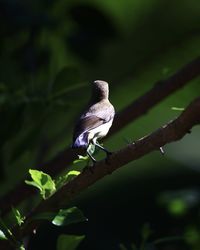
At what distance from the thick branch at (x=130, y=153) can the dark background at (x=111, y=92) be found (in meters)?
0.61

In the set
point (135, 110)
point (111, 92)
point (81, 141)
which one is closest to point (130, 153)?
point (81, 141)

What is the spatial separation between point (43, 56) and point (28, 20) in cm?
34

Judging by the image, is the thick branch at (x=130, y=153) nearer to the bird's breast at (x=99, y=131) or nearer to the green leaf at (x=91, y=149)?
the green leaf at (x=91, y=149)

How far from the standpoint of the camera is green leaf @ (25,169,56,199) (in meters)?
2.81

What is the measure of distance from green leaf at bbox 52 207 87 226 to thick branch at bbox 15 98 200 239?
202 millimetres

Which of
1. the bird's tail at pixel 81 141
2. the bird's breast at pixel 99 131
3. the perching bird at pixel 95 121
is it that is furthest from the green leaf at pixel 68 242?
the bird's breast at pixel 99 131

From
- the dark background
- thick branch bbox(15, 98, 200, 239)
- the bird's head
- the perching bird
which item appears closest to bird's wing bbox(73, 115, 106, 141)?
the perching bird

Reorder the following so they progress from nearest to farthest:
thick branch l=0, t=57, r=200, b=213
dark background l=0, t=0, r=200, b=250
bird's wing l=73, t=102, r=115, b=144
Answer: bird's wing l=73, t=102, r=115, b=144
dark background l=0, t=0, r=200, b=250
thick branch l=0, t=57, r=200, b=213

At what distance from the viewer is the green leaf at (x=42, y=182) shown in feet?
9.22

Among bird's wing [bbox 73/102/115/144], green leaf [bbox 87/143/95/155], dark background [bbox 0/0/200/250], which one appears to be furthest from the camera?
dark background [bbox 0/0/200/250]

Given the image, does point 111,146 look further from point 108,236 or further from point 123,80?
point 108,236

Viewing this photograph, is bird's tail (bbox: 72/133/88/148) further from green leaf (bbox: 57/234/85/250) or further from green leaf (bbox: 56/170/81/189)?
green leaf (bbox: 57/234/85/250)

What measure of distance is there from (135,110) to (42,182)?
1.25 meters

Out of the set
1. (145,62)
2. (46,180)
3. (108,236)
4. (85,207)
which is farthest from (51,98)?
(145,62)
